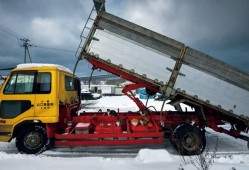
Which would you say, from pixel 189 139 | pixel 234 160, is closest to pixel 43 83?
pixel 189 139

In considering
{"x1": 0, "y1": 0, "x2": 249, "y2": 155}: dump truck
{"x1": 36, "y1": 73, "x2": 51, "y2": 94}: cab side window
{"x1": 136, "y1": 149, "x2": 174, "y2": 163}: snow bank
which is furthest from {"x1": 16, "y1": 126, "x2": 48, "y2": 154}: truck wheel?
{"x1": 136, "y1": 149, "x2": 174, "y2": 163}: snow bank

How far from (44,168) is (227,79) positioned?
16.9 ft

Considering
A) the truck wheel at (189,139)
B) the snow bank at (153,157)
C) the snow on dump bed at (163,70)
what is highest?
the snow on dump bed at (163,70)

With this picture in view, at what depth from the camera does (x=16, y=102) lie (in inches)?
310

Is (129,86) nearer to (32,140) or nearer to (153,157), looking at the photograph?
(153,157)

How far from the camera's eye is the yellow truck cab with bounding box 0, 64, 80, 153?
781 cm

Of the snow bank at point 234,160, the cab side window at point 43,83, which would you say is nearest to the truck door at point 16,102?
the cab side window at point 43,83

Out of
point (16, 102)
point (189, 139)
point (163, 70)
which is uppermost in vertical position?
point (163, 70)

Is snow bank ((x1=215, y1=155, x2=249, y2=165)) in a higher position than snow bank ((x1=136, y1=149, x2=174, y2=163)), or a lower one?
higher

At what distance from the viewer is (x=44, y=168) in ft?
20.0

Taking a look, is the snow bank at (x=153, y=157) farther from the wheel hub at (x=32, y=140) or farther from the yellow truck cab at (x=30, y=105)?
the wheel hub at (x=32, y=140)

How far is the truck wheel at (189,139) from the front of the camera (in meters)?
7.96

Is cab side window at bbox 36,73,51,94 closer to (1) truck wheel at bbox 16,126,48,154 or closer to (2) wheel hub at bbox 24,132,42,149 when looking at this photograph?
(1) truck wheel at bbox 16,126,48,154

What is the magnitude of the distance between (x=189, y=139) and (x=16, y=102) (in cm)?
491
